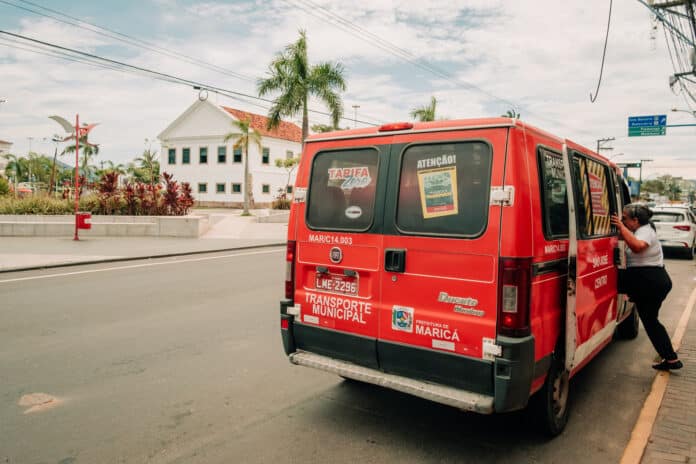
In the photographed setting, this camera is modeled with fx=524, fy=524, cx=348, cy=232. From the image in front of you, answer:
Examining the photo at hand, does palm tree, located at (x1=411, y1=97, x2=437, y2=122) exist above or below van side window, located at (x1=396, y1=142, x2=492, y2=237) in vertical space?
above

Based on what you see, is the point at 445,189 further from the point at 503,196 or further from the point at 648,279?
the point at 648,279

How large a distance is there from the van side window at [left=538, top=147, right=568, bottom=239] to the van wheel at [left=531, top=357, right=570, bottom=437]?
1009 millimetres

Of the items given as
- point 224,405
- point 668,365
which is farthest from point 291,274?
point 668,365

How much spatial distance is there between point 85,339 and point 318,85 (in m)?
25.4

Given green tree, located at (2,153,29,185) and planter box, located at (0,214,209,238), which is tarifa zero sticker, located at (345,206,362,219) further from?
green tree, located at (2,153,29,185)

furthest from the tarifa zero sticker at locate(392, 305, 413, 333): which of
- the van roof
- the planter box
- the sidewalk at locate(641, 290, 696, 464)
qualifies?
the planter box

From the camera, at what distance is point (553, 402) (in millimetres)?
4055

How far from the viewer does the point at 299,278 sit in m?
4.55

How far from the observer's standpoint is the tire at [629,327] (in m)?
6.92

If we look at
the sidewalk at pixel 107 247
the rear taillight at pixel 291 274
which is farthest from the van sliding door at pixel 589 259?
the sidewalk at pixel 107 247

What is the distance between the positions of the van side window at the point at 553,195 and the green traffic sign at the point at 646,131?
32902 mm

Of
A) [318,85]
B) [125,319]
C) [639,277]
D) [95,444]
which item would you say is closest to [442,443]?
[95,444]

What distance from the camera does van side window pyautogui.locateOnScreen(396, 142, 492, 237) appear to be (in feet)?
11.9

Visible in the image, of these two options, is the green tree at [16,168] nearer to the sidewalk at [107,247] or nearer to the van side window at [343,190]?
the sidewalk at [107,247]
